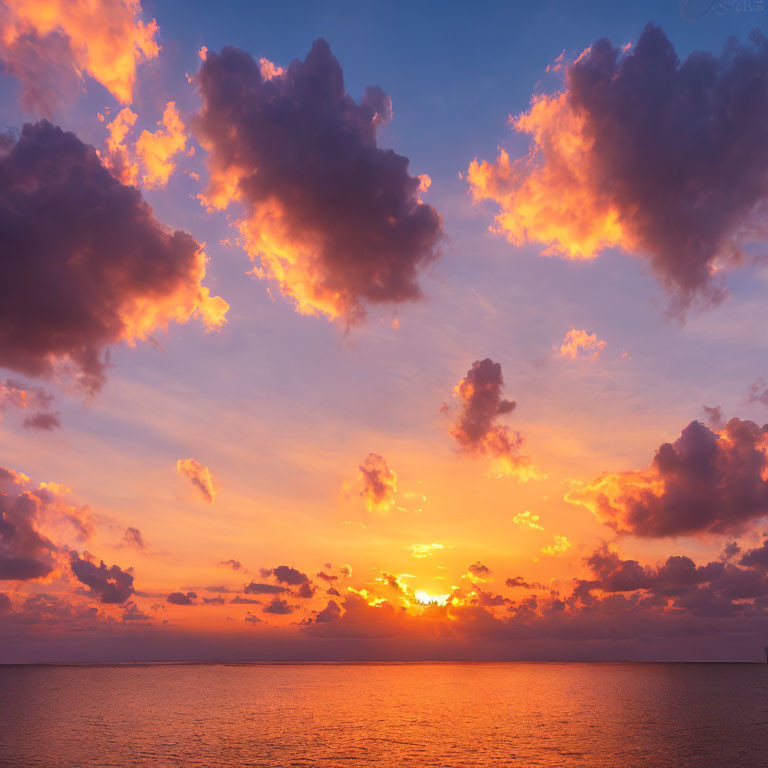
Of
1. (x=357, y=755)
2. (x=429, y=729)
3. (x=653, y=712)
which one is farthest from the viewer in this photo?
(x=653, y=712)

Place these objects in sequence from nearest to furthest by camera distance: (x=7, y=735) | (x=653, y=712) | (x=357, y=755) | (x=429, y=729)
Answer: (x=357, y=755), (x=7, y=735), (x=429, y=729), (x=653, y=712)

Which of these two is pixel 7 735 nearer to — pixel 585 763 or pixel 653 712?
pixel 585 763

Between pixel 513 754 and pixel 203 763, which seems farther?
pixel 513 754

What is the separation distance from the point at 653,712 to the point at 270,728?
105 metres

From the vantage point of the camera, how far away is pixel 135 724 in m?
128

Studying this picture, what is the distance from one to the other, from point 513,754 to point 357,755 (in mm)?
24206

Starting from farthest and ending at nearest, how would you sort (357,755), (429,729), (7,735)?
(429,729)
(7,735)
(357,755)

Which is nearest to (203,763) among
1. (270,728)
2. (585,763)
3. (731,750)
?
(270,728)

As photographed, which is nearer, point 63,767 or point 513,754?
point 63,767

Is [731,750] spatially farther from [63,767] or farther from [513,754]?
[63,767]

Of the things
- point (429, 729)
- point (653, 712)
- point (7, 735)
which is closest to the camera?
point (7, 735)

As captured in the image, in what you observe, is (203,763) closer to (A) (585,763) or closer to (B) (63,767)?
(B) (63,767)

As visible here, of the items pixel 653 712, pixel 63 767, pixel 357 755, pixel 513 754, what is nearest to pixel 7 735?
pixel 63 767

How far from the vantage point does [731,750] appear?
9744 cm
